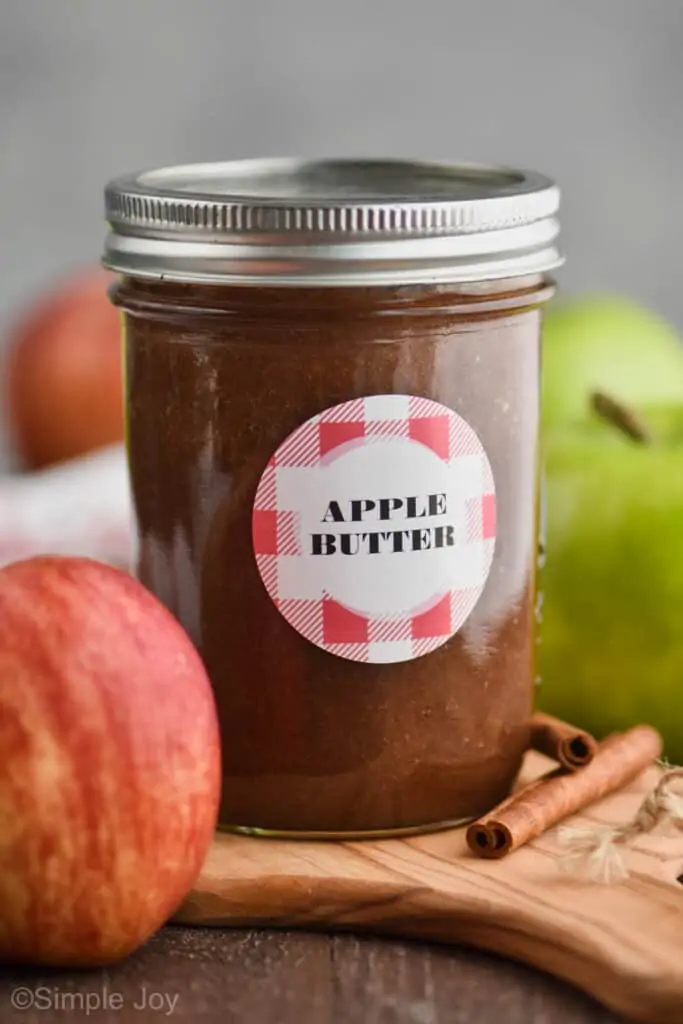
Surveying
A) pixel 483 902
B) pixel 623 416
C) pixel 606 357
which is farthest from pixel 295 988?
pixel 606 357

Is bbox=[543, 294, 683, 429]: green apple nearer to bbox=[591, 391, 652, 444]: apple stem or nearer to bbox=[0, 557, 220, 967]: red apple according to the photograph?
bbox=[591, 391, 652, 444]: apple stem

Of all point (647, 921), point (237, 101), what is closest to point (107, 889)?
point (647, 921)

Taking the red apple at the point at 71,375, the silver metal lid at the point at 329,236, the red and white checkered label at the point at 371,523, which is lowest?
the red apple at the point at 71,375

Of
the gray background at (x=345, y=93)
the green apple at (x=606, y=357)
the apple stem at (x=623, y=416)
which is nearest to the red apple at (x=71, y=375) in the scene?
the gray background at (x=345, y=93)

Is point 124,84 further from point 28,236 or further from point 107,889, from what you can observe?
point 107,889

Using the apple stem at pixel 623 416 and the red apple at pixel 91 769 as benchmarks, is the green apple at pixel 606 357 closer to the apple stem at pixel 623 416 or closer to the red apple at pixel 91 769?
the apple stem at pixel 623 416

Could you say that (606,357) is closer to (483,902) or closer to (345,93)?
(483,902)

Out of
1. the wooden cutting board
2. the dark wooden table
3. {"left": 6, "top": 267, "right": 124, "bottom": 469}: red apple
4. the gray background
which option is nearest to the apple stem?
the wooden cutting board
